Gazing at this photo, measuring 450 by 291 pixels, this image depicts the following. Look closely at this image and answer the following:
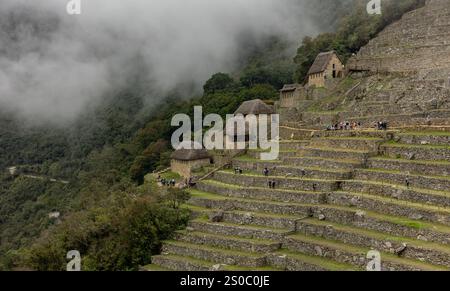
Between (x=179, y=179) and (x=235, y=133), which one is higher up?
(x=235, y=133)

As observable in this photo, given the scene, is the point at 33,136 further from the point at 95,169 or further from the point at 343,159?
the point at 343,159

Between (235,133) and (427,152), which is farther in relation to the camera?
(235,133)

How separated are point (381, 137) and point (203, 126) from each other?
20154 millimetres

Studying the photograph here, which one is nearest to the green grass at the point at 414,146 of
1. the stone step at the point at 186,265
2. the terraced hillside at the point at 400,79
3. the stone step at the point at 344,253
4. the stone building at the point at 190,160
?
the terraced hillside at the point at 400,79

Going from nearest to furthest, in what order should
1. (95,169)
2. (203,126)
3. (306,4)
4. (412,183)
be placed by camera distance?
(412,183) < (203,126) < (95,169) < (306,4)

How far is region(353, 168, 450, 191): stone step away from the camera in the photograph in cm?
2092

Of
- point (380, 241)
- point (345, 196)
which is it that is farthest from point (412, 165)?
point (380, 241)

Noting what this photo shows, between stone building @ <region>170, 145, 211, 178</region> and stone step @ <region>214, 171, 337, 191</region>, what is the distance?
2467 millimetres

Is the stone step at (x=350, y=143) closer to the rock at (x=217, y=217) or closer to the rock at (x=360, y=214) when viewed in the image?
the rock at (x=360, y=214)

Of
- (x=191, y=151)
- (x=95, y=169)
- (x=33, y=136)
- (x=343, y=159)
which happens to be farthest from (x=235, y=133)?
(x=33, y=136)

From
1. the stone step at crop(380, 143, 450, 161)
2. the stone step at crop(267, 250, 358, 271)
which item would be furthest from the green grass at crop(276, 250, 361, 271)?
the stone step at crop(380, 143, 450, 161)

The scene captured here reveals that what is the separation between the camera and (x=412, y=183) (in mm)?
21844

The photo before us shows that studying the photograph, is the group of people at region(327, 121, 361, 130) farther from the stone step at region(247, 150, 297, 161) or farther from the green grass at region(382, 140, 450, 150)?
the green grass at region(382, 140, 450, 150)

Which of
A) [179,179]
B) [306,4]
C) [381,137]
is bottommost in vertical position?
[179,179]
